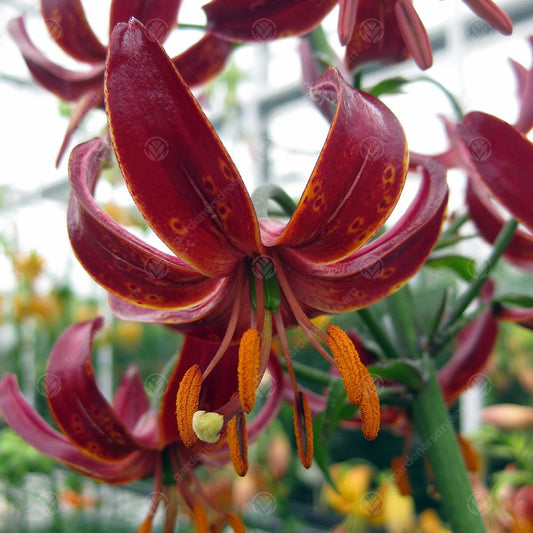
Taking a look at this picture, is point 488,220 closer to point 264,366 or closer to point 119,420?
point 264,366

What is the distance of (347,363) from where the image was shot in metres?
0.39

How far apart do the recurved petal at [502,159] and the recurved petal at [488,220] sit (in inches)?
4.4

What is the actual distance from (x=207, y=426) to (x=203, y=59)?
33cm

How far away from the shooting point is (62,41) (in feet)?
1.82

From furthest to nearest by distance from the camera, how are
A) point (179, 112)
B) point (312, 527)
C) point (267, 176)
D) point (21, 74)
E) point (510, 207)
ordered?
point (21, 74)
point (267, 176)
point (312, 527)
point (510, 207)
point (179, 112)

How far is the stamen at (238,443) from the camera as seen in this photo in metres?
0.39

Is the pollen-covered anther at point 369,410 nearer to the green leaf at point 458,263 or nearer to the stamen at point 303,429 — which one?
the stamen at point 303,429

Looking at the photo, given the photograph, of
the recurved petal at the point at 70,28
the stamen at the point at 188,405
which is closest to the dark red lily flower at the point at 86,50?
the recurved petal at the point at 70,28

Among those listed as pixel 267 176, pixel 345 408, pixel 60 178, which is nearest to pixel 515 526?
pixel 345 408

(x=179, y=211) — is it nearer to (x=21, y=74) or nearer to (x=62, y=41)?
(x=62, y=41)

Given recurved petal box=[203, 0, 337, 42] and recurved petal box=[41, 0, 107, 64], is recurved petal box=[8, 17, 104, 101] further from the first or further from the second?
recurved petal box=[203, 0, 337, 42]

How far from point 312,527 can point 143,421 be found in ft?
5.67

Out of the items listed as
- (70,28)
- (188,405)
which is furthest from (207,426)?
(70,28)

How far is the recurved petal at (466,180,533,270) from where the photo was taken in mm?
522
